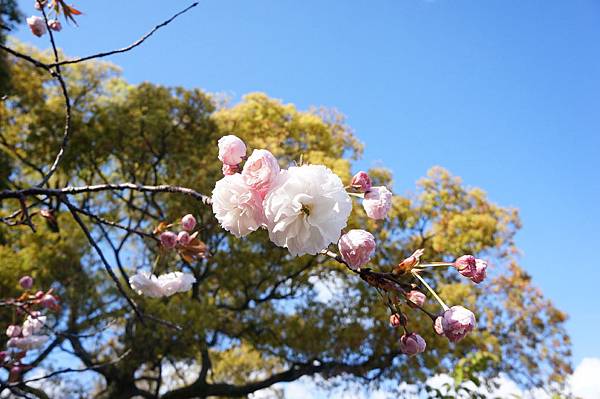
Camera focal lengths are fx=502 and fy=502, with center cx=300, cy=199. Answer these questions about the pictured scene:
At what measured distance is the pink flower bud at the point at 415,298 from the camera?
59 centimetres

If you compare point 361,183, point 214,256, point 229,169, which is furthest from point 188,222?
point 214,256

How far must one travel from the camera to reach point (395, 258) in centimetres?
659

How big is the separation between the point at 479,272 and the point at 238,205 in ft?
1.05

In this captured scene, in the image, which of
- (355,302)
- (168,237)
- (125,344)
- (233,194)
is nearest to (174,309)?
(125,344)

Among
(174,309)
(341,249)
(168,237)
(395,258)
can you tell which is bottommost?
(341,249)

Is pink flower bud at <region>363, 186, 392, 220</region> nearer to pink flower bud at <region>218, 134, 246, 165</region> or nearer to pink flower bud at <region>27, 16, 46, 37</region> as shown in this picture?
pink flower bud at <region>218, 134, 246, 165</region>

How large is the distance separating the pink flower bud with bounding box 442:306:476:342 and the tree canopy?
5.04 meters

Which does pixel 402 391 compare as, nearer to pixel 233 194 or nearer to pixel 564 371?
pixel 564 371

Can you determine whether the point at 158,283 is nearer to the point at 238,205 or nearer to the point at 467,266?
the point at 238,205

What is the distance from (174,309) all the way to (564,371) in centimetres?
603

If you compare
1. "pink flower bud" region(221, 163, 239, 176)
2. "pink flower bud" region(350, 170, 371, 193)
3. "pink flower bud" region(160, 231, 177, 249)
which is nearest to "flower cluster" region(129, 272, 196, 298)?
"pink flower bud" region(160, 231, 177, 249)

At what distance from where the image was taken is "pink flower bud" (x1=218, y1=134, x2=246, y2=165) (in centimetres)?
71

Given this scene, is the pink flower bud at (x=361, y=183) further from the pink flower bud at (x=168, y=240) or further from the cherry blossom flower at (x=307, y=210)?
the pink flower bud at (x=168, y=240)

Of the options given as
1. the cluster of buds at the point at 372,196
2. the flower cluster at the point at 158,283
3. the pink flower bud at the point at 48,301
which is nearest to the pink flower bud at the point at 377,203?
the cluster of buds at the point at 372,196
